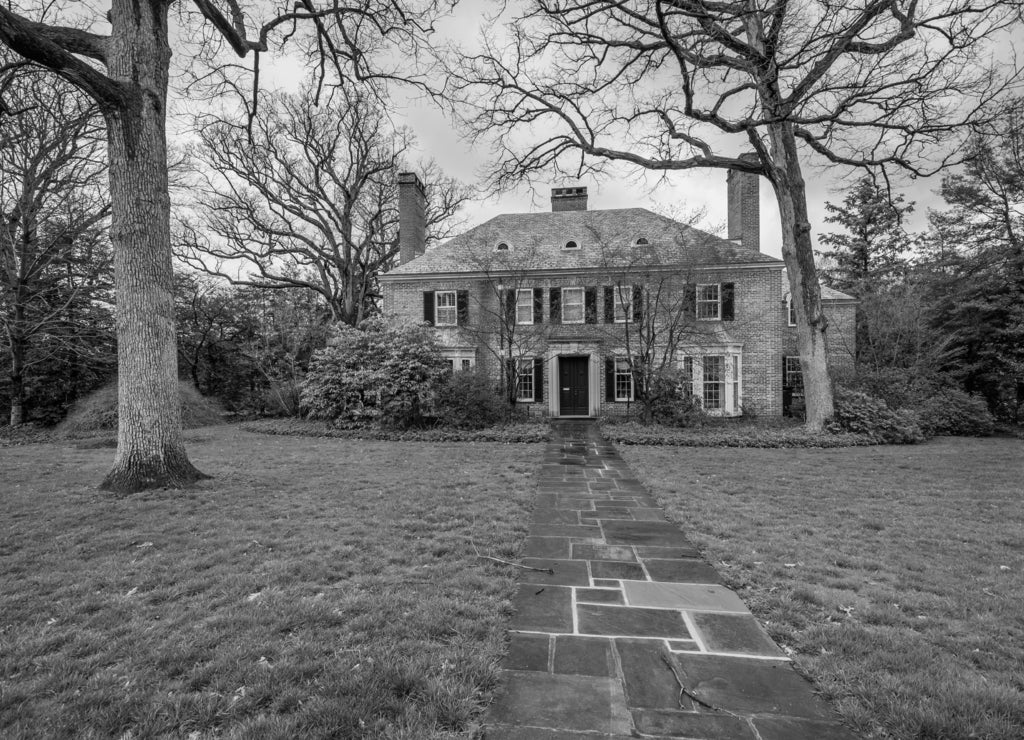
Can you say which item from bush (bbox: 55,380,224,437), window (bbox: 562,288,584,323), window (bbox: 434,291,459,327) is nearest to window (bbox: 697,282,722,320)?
window (bbox: 562,288,584,323)

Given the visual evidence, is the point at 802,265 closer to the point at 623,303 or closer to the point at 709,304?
the point at 709,304

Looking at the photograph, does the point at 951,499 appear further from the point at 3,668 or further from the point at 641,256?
the point at 641,256

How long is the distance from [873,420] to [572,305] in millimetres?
8929

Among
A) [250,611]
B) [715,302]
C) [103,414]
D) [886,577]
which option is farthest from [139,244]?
[715,302]

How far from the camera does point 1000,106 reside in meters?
8.16

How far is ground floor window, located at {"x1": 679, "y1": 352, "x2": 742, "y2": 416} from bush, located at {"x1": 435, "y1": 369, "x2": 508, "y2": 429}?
657 cm

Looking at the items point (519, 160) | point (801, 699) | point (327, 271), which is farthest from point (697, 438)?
point (327, 271)

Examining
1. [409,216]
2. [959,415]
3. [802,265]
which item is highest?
[409,216]

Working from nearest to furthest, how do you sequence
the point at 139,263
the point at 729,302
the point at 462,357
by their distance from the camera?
the point at 139,263 → the point at 729,302 → the point at 462,357

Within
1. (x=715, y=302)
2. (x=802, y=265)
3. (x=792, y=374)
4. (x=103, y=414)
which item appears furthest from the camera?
(x=792, y=374)

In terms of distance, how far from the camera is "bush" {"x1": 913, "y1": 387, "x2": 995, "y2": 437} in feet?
40.7

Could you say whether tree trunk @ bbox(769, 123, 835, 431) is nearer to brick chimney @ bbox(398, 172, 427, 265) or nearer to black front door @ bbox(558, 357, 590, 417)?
black front door @ bbox(558, 357, 590, 417)

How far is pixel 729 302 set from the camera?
15133 mm

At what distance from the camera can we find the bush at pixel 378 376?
12.4 meters
